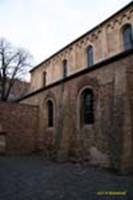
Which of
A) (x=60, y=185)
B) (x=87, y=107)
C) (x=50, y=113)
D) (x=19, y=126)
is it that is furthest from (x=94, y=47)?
(x=60, y=185)

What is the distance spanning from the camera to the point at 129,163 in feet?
24.3

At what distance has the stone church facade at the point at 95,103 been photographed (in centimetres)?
793

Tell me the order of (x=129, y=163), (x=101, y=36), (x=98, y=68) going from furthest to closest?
(x=101, y=36), (x=98, y=68), (x=129, y=163)

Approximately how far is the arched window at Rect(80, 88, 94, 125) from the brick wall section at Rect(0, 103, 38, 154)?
5823mm

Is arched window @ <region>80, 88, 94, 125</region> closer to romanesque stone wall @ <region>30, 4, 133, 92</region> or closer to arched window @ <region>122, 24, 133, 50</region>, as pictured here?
romanesque stone wall @ <region>30, 4, 133, 92</region>

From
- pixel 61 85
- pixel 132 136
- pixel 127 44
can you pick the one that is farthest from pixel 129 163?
pixel 127 44

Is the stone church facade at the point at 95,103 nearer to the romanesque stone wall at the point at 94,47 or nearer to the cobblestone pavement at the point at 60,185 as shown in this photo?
the romanesque stone wall at the point at 94,47

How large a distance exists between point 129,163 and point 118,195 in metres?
2.58

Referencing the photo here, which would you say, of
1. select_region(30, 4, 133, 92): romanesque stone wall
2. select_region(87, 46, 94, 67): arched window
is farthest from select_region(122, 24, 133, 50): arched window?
select_region(87, 46, 94, 67): arched window

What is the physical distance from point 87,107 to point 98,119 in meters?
1.36

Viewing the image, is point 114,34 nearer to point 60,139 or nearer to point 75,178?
point 60,139

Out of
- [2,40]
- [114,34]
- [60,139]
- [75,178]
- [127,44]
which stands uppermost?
[2,40]

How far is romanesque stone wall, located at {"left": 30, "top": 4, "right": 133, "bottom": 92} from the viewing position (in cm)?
1311

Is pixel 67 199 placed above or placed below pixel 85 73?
below
